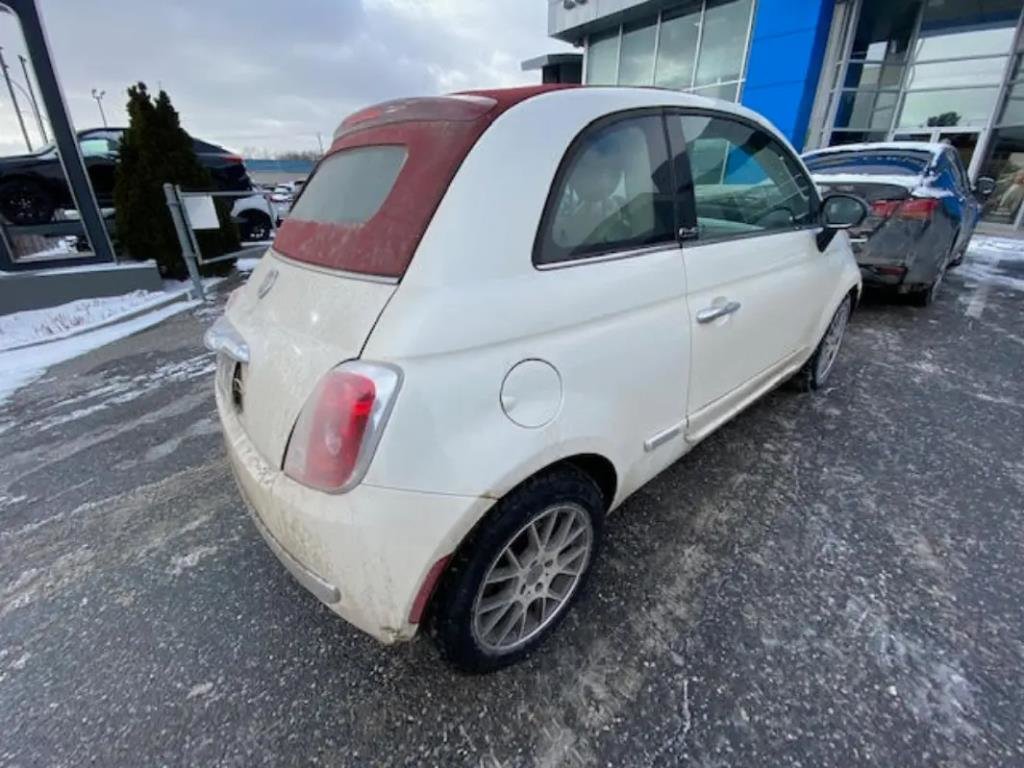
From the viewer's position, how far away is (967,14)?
35.3 ft

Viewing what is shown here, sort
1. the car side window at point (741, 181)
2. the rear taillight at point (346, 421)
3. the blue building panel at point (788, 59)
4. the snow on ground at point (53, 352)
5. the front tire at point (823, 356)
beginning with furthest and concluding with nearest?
the blue building panel at point (788, 59) → the snow on ground at point (53, 352) → the front tire at point (823, 356) → the car side window at point (741, 181) → the rear taillight at point (346, 421)

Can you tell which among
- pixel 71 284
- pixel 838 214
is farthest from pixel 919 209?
pixel 71 284

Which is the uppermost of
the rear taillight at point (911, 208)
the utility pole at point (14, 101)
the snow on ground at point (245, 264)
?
the utility pole at point (14, 101)

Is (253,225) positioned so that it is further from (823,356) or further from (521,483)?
(521,483)

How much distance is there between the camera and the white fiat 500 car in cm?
122

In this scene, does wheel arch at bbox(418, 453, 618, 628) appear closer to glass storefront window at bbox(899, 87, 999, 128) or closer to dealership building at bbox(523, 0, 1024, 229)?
dealership building at bbox(523, 0, 1024, 229)

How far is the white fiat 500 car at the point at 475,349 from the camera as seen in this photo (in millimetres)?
1225

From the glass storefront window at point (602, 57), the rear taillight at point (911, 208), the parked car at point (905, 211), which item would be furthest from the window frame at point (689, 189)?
the glass storefront window at point (602, 57)

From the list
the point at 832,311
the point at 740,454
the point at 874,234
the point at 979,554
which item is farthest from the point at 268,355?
the point at 874,234

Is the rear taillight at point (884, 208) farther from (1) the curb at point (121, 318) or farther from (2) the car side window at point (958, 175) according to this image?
(1) the curb at point (121, 318)

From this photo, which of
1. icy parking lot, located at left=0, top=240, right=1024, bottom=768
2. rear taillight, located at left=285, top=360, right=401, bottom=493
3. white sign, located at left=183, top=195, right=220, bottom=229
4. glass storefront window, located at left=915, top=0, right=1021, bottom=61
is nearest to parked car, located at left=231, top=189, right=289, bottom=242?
white sign, located at left=183, top=195, right=220, bottom=229

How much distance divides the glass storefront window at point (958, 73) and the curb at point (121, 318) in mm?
15410

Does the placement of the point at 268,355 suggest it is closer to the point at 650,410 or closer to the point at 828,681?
the point at 650,410

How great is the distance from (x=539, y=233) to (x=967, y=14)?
609 inches
